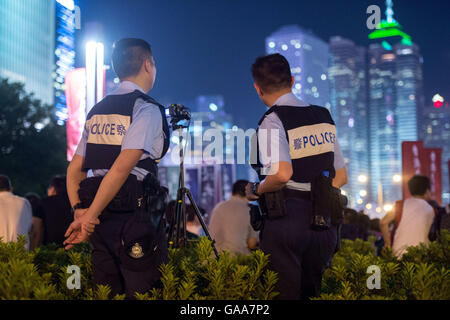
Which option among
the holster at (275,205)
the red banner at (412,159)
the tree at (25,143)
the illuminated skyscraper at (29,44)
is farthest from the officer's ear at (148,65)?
the illuminated skyscraper at (29,44)

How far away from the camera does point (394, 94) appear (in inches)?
5797

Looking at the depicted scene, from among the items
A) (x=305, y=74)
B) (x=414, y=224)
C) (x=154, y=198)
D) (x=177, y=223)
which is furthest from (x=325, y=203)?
(x=305, y=74)

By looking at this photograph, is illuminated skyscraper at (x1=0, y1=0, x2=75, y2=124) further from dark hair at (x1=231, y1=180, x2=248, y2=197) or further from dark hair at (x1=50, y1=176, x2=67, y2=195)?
dark hair at (x1=231, y1=180, x2=248, y2=197)

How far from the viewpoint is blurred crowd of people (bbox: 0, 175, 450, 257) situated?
245 inches

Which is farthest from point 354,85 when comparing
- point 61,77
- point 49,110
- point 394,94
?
point 49,110

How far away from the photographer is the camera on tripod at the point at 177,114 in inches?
149

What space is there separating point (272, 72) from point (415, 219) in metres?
3.99

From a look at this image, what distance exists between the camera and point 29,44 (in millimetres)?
80562

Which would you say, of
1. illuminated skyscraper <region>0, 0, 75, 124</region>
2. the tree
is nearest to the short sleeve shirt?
the tree

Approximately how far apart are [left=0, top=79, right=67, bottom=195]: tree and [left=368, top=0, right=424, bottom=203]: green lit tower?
12130cm
